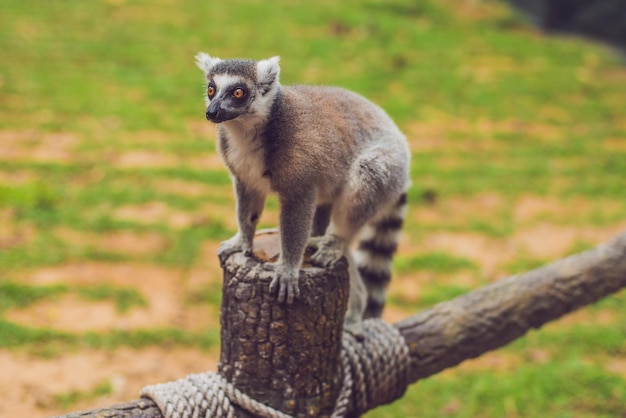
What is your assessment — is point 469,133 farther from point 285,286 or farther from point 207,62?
point 285,286

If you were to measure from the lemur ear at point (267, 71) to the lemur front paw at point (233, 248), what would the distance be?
1.75 feet

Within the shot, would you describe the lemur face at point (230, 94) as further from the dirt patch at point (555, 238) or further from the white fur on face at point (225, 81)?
the dirt patch at point (555, 238)

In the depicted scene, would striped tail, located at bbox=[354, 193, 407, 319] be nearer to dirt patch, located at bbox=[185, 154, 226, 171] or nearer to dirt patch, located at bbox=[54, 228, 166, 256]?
dirt patch, located at bbox=[54, 228, 166, 256]

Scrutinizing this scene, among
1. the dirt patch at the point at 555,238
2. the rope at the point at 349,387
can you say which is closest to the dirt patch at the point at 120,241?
the dirt patch at the point at 555,238

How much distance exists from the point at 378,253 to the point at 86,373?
6.47 ft

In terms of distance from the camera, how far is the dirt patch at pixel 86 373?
12.1ft

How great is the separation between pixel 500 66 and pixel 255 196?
788 cm

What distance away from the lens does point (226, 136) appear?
2453 mm

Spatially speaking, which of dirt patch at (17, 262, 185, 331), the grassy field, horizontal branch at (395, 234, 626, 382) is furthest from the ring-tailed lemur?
dirt patch at (17, 262, 185, 331)

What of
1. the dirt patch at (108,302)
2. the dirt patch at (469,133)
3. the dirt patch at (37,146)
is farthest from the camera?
the dirt patch at (469,133)

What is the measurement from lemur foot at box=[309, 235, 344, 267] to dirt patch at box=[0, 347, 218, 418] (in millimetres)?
1673

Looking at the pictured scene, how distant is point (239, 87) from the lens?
225 centimetres

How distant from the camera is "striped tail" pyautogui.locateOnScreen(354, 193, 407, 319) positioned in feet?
9.39

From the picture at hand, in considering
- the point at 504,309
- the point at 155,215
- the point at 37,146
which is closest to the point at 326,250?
the point at 504,309
